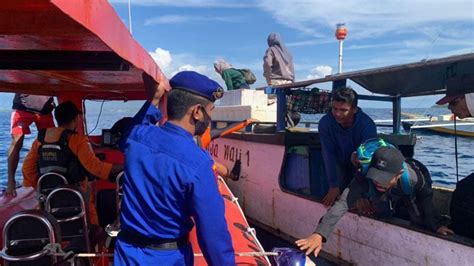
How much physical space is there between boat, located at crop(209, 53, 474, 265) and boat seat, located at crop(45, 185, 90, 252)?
2.79 m

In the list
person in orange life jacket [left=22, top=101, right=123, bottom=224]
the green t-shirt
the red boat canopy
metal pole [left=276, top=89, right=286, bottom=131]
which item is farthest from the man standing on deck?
the green t-shirt

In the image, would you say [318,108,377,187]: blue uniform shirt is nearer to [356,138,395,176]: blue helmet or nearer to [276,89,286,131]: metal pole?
[356,138,395,176]: blue helmet

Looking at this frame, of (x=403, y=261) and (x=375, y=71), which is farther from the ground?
(x=375, y=71)

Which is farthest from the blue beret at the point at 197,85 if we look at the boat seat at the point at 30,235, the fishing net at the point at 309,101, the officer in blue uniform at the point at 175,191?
the fishing net at the point at 309,101

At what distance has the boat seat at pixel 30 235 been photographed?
2.49 m

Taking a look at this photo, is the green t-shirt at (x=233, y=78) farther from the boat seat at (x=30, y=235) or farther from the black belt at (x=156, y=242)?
the black belt at (x=156, y=242)

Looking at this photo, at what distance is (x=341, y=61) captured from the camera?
280 inches

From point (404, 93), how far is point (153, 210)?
5.14 metres

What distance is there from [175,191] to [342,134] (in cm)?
291

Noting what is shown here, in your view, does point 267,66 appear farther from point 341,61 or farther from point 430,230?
point 430,230

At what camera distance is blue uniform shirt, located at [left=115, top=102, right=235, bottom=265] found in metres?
1.94

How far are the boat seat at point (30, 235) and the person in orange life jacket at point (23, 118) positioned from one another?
2799 millimetres

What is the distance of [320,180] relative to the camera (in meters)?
5.86

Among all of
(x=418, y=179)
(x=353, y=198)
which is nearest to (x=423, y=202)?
(x=418, y=179)
